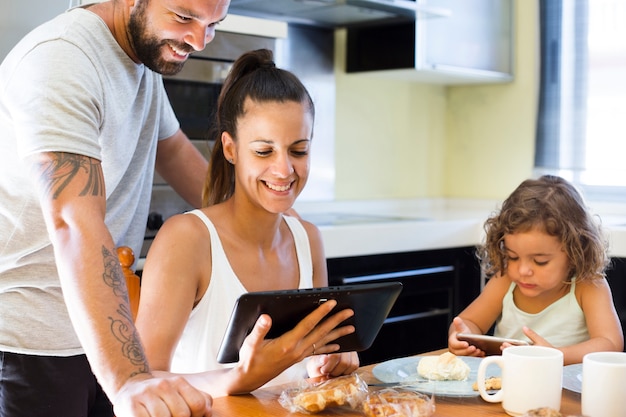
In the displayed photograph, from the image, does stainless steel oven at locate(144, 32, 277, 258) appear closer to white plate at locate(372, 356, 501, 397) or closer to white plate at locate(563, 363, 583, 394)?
white plate at locate(372, 356, 501, 397)

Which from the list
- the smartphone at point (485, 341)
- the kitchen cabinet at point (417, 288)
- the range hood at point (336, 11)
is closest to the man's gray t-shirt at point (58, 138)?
the smartphone at point (485, 341)

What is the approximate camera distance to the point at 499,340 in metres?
1.46

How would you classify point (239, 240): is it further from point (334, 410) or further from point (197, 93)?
point (197, 93)

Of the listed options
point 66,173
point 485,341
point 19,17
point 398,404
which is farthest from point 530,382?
point 19,17

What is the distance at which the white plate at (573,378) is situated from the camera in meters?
1.31

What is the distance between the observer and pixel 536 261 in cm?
182

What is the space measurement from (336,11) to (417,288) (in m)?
1.11

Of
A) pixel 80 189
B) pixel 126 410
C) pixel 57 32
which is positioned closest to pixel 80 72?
pixel 57 32

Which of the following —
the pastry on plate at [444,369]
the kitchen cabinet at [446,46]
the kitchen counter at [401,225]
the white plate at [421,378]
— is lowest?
the white plate at [421,378]

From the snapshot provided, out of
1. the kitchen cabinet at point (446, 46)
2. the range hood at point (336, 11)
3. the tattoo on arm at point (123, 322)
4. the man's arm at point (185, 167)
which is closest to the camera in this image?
the tattoo on arm at point (123, 322)

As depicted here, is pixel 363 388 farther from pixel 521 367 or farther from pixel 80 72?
pixel 80 72

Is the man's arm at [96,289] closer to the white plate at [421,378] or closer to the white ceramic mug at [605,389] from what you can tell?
the white plate at [421,378]

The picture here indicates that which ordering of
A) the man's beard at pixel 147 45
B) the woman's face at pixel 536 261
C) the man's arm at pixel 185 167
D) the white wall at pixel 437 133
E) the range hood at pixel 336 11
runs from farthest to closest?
the white wall at pixel 437 133 → the range hood at pixel 336 11 → the man's arm at pixel 185 167 → the woman's face at pixel 536 261 → the man's beard at pixel 147 45

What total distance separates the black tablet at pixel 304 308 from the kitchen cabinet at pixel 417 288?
1314 mm
